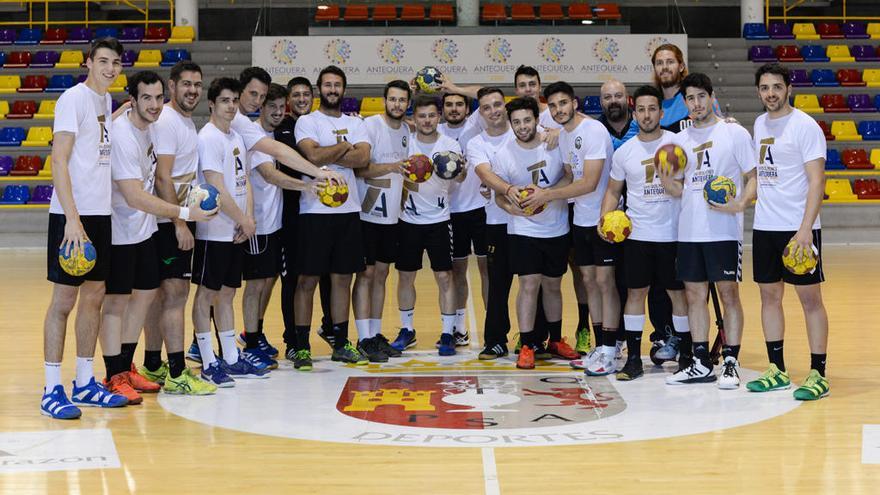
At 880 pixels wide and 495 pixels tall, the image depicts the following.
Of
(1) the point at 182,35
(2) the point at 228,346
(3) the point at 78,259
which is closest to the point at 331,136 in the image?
(2) the point at 228,346

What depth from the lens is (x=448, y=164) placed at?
7.69 metres

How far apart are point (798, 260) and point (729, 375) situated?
951 mm

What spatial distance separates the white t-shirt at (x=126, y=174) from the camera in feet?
20.6

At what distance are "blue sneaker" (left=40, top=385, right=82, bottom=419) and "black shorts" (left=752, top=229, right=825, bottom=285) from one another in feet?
13.7

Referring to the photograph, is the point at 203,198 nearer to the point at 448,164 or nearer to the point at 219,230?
the point at 219,230

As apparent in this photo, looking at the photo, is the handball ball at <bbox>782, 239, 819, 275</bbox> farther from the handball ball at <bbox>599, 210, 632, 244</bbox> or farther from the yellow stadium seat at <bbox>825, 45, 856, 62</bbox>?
the yellow stadium seat at <bbox>825, 45, 856, 62</bbox>

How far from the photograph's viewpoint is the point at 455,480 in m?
4.75

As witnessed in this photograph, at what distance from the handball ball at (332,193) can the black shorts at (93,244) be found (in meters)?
1.60

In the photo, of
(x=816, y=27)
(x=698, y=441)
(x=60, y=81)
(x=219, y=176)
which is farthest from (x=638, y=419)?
(x=816, y=27)

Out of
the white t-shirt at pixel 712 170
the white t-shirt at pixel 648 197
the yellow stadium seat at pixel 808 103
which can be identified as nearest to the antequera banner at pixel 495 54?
the yellow stadium seat at pixel 808 103

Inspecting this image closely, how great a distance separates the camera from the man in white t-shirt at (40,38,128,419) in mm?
5809

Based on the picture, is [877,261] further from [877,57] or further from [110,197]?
[110,197]

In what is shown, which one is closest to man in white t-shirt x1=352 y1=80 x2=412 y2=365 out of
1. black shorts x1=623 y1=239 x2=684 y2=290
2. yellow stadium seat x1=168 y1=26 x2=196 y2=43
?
black shorts x1=623 y1=239 x2=684 y2=290

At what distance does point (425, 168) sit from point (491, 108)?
722mm
